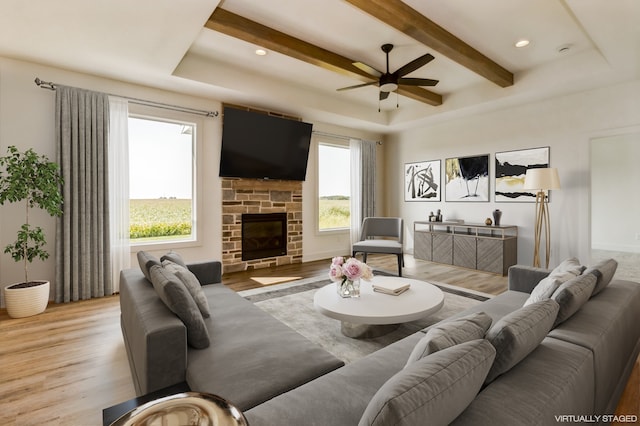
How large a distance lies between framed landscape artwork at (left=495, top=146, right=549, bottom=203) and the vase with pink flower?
3.64 meters

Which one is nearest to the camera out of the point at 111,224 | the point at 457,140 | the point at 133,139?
the point at 111,224

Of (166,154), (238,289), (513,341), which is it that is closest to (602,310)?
(513,341)

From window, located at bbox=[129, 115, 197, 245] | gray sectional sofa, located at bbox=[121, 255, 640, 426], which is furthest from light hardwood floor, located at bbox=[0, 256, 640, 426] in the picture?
window, located at bbox=[129, 115, 197, 245]

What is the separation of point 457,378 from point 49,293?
4317 millimetres

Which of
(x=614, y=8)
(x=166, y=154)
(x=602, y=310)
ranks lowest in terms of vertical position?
(x=602, y=310)

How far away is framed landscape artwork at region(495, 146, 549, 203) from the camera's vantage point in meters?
4.76

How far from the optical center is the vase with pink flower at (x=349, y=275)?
255cm

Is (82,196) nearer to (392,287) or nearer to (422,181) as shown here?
(392,287)

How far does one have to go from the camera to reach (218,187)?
4.78 m

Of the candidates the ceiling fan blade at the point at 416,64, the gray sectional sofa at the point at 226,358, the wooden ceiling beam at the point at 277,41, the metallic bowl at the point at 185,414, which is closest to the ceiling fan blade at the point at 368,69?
the wooden ceiling beam at the point at 277,41

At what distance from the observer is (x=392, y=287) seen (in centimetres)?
274

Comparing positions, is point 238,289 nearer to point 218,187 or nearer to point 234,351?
point 218,187

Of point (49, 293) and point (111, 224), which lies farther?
point (111, 224)

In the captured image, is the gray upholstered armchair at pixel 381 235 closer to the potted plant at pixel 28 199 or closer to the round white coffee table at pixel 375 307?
the round white coffee table at pixel 375 307
